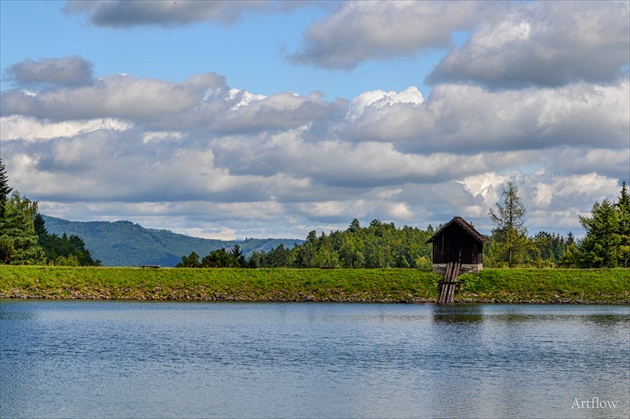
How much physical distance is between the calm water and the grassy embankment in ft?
71.0

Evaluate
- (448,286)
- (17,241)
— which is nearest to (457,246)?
(448,286)

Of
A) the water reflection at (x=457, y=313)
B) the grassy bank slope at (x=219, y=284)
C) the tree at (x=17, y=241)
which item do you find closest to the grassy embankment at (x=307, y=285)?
the grassy bank slope at (x=219, y=284)

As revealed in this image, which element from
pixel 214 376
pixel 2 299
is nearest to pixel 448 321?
pixel 214 376

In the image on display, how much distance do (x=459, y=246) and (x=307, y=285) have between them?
853 inches

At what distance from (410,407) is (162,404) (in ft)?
A: 36.5

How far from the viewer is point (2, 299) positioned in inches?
4092

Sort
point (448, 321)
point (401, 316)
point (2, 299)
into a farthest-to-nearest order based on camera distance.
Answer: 1. point (2, 299)
2. point (401, 316)
3. point (448, 321)

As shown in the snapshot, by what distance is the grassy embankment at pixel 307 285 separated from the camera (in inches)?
4240

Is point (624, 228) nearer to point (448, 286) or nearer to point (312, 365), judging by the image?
point (448, 286)

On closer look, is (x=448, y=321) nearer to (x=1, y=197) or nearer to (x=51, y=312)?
(x=51, y=312)

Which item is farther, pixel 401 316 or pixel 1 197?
pixel 1 197

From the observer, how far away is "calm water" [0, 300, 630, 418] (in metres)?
39.2


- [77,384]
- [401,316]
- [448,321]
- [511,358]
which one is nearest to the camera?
[77,384]

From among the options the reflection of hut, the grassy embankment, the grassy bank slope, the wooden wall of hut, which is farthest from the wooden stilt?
the wooden wall of hut
